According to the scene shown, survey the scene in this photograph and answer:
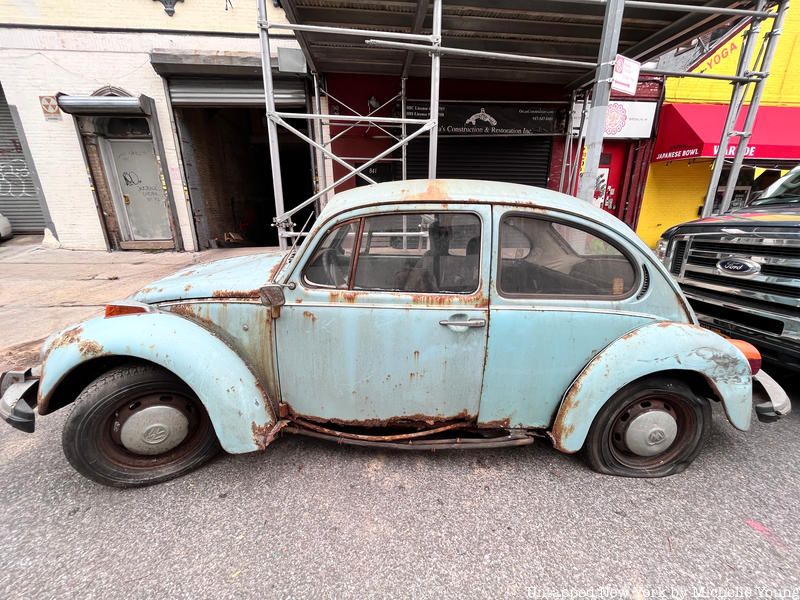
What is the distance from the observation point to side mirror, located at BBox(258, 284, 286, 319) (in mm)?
A: 1990

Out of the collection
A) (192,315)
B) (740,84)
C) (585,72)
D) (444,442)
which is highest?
(585,72)

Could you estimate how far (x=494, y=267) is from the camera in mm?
2043

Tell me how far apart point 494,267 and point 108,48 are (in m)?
9.84

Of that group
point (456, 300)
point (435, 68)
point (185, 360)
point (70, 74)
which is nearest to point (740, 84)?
point (435, 68)

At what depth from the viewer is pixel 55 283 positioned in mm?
6254

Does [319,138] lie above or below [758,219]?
above

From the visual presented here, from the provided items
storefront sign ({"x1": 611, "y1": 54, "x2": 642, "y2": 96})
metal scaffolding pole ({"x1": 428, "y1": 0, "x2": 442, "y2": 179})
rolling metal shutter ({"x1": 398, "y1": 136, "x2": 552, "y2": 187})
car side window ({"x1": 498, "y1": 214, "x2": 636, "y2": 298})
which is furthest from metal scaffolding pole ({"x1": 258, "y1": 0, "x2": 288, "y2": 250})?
rolling metal shutter ({"x1": 398, "y1": 136, "x2": 552, "y2": 187})

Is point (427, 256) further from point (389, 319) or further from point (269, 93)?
point (269, 93)

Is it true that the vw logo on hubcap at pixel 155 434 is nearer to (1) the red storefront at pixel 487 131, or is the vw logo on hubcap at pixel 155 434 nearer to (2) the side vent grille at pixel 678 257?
(2) the side vent grille at pixel 678 257

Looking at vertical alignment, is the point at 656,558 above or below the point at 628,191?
below

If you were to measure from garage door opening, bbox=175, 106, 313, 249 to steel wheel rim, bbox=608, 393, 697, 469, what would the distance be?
880 cm

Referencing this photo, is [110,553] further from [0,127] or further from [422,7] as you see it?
[0,127]

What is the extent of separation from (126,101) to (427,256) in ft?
28.4

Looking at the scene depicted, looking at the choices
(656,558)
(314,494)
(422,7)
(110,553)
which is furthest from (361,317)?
(422,7)
